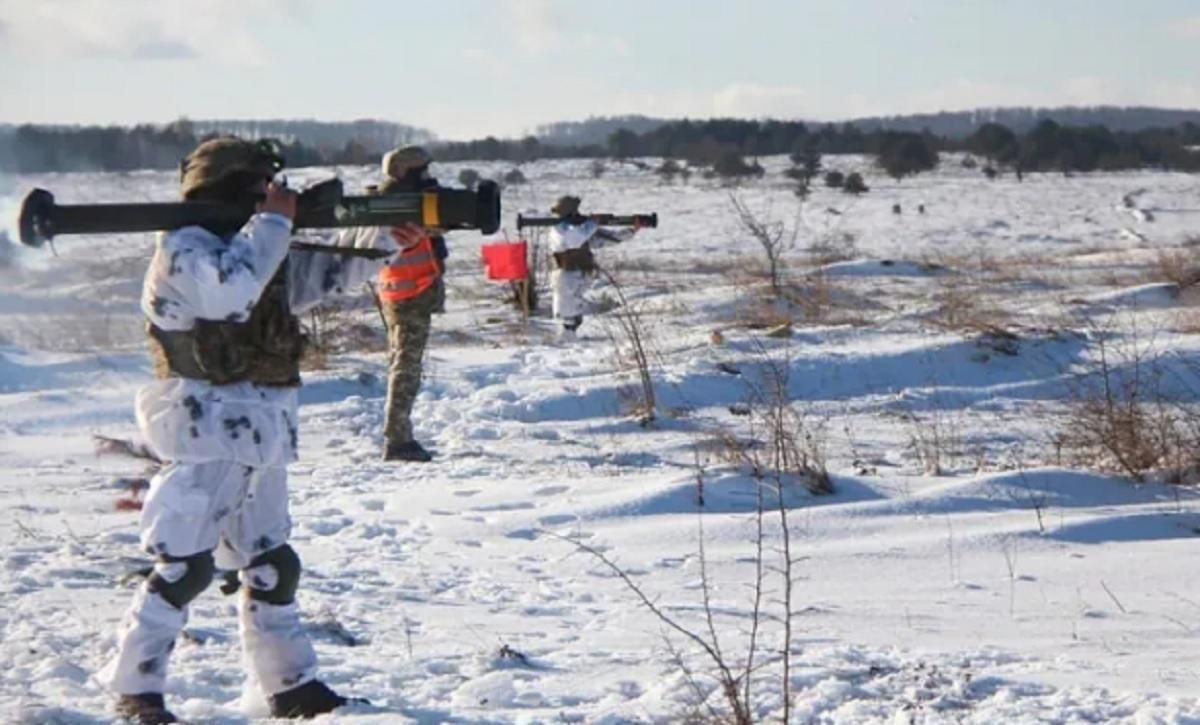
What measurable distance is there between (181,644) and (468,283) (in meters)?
18.8

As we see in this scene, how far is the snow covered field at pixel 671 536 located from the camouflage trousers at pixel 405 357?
0.86 ft

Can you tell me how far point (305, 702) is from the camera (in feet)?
14.3

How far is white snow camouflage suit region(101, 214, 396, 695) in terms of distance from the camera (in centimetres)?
413

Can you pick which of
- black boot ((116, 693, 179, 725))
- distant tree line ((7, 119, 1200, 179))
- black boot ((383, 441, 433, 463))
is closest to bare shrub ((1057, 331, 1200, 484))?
black boot ((383, 441, 433, 463))

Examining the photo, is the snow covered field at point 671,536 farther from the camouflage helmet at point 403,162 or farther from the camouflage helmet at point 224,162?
the camouflage helmet at point 403,162

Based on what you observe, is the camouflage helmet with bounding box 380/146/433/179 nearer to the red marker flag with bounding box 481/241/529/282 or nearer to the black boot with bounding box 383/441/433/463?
the black boot with bounding box 383/441/433/463

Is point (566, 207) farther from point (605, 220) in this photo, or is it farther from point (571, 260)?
point (571, 260)

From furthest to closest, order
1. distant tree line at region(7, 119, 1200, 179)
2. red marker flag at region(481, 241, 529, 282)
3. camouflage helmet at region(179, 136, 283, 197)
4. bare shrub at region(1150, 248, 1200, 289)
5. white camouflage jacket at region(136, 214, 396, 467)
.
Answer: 1. distant tree line at region(7, 119, 1200, 179)
2. bare shrub at region(1150, 248, 1200, 289)
3. red marker flag at region(481, 241, 529, 282)
4. camouflage helmet at region(179, 136, 283, 197)
5. white camouflage jacket at region(136, 214, 396, 467)

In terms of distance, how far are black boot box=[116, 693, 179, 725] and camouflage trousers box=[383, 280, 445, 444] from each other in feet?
16.0

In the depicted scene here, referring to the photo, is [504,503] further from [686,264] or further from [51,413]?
[686,264]

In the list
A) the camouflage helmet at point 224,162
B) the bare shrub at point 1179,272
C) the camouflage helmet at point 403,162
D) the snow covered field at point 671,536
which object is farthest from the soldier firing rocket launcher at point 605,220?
the camouflage helmet at point 224,162

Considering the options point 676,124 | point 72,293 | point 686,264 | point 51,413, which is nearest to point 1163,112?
point 676,124

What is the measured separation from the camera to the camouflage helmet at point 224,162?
14.3 feet

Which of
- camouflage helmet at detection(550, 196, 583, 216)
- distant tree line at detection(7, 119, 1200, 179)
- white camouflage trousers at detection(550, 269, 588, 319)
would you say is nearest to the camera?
white camouflage trousers at detection(550, 269, 588, 319)
